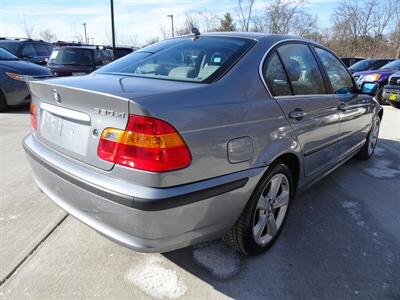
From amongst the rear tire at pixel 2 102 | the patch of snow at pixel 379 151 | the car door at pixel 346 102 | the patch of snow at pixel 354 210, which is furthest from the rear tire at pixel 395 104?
the rear tire at pixel 2 102

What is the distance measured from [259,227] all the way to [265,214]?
0.11m

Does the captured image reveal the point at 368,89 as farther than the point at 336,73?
Yes

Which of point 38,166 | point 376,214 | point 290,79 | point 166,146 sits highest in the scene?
point 290,79

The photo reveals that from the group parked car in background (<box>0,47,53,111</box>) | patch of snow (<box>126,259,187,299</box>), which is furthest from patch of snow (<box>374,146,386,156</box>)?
parked car in background (<box>0,47,53,111</box>)

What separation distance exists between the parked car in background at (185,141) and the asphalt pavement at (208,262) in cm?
23

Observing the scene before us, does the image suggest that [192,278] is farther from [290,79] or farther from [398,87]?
[398,87]

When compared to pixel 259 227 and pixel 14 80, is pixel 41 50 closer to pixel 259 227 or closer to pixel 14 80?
pixel 14 80

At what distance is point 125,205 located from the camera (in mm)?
1915

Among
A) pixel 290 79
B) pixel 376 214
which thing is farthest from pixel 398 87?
pixel 290 79

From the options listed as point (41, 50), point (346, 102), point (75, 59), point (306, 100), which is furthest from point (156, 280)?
point (41, 50)

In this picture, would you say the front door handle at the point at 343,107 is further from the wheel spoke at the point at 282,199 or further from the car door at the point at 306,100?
the wheel spoke at the point at 282,199

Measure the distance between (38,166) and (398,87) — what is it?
9497 mm

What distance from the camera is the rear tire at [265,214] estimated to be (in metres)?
2.47

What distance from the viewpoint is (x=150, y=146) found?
1.88 metres
